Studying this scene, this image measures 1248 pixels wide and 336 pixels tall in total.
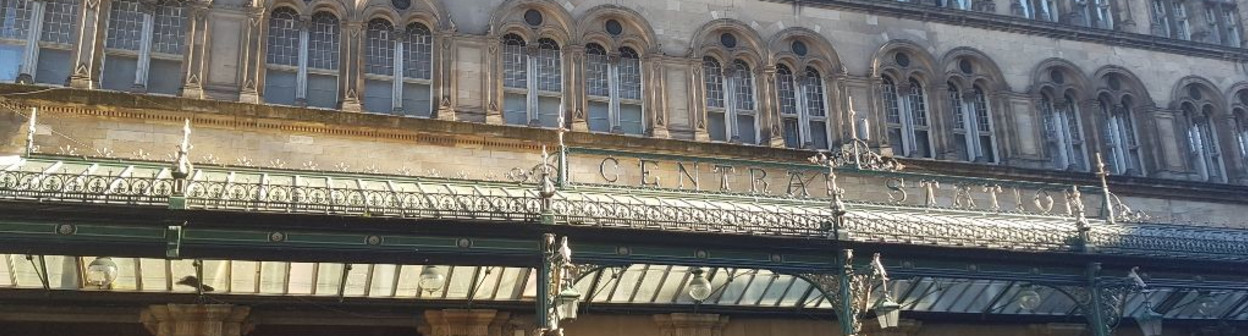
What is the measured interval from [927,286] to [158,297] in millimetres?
12608

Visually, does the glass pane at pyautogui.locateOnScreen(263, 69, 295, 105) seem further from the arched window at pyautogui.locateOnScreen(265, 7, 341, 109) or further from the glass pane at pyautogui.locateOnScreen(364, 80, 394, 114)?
the glass pane at pyautogui.locateOnScreen(364, 80, 394, 114)

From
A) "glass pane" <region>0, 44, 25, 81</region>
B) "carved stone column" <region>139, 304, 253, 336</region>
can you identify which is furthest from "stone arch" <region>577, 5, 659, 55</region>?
"glass pane" <region>0, 44, 25, 81</region>

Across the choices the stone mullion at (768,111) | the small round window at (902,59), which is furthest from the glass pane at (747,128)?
the small round window at (902,59)

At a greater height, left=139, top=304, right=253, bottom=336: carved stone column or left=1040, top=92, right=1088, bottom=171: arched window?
left=1040, top=92, right=1088, bottom=171: arched window

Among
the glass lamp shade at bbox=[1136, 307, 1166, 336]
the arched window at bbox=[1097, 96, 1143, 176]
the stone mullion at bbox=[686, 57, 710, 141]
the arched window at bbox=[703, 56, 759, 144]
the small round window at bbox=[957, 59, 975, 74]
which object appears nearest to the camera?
the glass lamp shade at bbox=[1136, 307, 1166, 336]

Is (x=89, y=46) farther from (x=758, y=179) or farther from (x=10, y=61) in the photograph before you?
(x=758, y=179)

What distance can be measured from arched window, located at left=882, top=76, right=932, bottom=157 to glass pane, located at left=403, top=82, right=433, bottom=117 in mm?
9922

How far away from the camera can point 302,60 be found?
65.4 ft

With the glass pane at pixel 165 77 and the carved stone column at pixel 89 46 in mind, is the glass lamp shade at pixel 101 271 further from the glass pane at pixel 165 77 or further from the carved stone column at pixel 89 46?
the glass pane at pixel 165 77

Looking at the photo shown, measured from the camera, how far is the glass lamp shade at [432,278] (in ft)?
53.2

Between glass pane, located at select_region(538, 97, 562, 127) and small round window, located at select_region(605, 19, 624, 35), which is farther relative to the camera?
small round window, located at select_region(605, 19, 624, 35)

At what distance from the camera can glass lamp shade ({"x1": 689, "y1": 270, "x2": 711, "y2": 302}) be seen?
17016mm

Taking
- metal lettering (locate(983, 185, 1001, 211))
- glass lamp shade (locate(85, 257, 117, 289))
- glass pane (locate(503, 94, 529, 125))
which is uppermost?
glass pane (locate(503, 94, 529, 125))

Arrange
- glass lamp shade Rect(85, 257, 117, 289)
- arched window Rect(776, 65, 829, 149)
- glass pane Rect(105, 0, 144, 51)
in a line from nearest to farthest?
glass lamp shade Rect(85, 257, 117, 289), glass pane Rect(105, 0, 144, 51), arched window Rect(776, 65, 829, 149)
